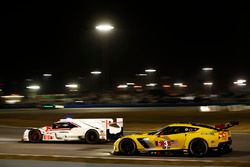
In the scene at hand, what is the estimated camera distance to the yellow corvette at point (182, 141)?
1276 centimetres

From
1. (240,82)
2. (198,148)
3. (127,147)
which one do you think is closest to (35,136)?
(127,147)

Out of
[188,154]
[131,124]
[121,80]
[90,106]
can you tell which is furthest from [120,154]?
[121,80]

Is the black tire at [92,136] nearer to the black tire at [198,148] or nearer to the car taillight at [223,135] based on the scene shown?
the black tire at [198,148]

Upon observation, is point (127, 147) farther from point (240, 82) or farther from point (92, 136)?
point (240, 82)

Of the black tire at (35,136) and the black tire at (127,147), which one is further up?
the black tire at (35,136)

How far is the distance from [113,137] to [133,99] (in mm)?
42469

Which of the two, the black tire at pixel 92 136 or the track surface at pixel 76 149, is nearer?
the track surface at pixel 76 149

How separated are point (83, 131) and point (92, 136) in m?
0.43

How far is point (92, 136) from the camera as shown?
696 inches

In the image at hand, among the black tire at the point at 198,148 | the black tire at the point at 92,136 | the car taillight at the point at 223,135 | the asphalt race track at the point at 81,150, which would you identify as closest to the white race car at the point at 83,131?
the black tire at the point at 92,136

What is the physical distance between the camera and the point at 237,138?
18672 mm

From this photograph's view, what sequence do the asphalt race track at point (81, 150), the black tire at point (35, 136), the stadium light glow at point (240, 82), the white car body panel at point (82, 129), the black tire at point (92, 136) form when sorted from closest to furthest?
the asphalt race track at point (81, 150) < the white car body panel at point (82, 129) < the black tire at point (92, 136) < the black tire at point (35, 136) < the stadium light glow at point (240, 82)

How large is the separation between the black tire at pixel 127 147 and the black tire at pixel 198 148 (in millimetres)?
1857

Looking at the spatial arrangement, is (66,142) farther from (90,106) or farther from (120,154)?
(90,106)
